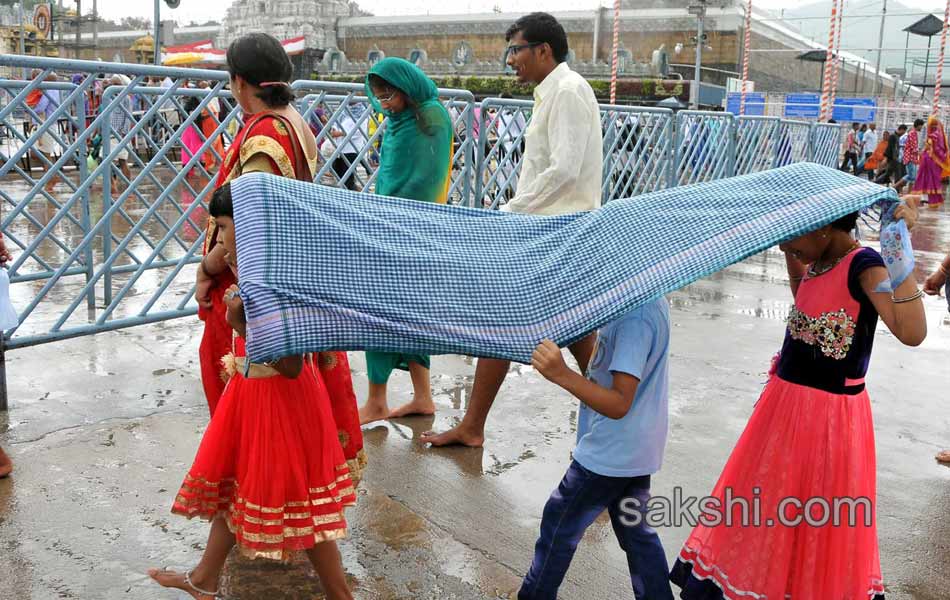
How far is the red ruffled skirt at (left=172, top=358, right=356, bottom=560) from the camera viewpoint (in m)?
2.22

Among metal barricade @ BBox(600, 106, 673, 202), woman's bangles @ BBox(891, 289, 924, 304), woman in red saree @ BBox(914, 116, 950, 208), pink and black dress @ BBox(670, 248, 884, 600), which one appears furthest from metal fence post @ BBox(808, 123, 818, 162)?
woman's bangles @ BBox(891, 289, 924, 304)

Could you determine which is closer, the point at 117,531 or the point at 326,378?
the point at 326,378

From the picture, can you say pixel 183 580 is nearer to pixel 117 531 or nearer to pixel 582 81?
pixel 117 531

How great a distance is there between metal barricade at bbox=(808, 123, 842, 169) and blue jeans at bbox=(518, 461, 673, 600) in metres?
12.2

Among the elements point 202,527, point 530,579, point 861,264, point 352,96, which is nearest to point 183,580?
point 202,527

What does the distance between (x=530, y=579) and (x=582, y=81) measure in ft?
6.74

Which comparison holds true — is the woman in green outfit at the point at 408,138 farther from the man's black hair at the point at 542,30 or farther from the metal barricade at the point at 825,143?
the metal barricade at the point at 825,143

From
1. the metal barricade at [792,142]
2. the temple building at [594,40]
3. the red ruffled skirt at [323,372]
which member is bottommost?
the red ruffled skirt at [323,372]

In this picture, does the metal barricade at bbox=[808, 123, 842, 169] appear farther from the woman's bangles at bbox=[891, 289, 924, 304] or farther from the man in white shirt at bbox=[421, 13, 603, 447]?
the woman's bangles at bbox=[891, 289, 924, 304]

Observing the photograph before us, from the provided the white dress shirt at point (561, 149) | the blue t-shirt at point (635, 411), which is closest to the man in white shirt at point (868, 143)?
the white dress shirt at point (561, 149)

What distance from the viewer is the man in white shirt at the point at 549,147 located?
3.50 m

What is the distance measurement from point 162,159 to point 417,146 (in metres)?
2.26

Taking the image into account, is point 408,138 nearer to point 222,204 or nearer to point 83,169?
point 222,204

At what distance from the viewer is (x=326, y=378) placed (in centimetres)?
263
